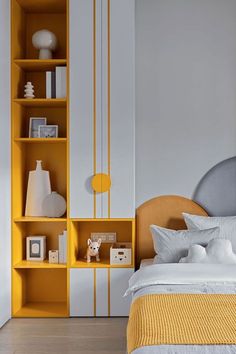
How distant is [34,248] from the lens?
4379 millimetres

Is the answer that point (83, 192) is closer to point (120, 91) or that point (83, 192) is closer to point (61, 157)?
point (61, 157)

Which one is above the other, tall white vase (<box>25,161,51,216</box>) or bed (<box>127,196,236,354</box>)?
tall white vase (<box>25,161,51,216</box>)

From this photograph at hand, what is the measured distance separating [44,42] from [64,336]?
2222 mm

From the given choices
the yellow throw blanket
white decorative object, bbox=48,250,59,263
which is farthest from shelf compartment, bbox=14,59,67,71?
the yellow throw blanket

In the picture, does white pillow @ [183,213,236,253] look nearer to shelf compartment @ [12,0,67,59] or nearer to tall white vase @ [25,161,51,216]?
tall white vase @ [25,161,51,216]

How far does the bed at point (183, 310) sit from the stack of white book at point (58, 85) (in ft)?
4.77

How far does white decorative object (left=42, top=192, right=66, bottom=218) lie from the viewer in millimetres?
4297

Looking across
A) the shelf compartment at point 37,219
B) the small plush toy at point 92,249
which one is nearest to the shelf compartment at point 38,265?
the small plush toy at point 92,249

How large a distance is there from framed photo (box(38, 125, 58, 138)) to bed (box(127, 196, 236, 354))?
123 centimetres

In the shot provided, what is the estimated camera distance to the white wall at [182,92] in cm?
439

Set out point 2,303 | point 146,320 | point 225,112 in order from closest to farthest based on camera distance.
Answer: point 146,320 → point 2,303 → point 225,112

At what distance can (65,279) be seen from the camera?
4.52 meters

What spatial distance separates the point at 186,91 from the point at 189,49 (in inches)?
13.4

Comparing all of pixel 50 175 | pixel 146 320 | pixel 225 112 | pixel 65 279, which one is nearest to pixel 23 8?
pixel 50 175
